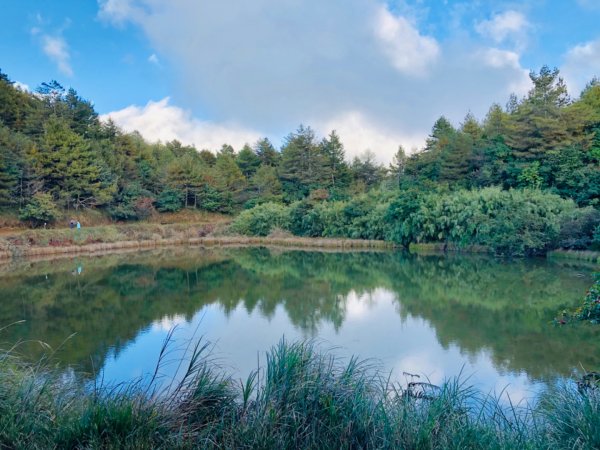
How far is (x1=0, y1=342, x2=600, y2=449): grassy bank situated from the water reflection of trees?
3.45 meters

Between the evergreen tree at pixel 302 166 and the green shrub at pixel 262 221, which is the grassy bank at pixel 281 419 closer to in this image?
the green shrub at pixel 262 221

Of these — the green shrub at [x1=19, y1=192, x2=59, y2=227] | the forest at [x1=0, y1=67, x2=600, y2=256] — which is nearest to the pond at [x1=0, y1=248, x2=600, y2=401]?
the forest at [x1=0, y1=67, x2=600, y2=256]

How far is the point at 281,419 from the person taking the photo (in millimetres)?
3051

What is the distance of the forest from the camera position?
2016 centimetres

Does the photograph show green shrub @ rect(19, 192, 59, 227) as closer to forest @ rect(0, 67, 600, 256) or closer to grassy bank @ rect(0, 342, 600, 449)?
forest @ rect(0, 67, 600, 256)

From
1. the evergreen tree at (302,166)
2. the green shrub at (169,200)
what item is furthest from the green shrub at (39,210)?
the evergreen tree at (302,166)

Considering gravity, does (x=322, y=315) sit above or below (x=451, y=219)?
below

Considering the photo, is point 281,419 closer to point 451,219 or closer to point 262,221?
point 451,219

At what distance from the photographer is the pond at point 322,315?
6.44 m

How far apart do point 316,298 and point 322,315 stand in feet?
6.49

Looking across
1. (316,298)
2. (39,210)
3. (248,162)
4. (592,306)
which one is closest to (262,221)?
(39,210)

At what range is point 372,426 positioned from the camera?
3.00 m

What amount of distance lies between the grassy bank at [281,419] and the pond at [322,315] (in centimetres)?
88

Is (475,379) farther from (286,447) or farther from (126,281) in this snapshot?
(126,281)
